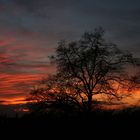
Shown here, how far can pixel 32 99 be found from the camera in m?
30.3

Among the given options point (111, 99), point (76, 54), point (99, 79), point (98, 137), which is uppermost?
point (76, 54)

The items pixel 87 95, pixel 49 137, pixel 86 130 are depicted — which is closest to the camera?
pixel 49 137

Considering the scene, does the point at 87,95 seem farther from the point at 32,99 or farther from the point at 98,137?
the point at 98,137

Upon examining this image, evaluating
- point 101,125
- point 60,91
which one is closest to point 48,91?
point 60,91

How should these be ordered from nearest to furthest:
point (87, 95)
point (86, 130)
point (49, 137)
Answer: point (49, 137), point (86, 130), point (87, 95)

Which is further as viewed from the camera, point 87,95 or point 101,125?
point 87,95

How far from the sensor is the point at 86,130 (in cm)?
1284

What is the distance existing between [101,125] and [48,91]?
17261mm

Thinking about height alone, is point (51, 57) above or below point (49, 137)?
above

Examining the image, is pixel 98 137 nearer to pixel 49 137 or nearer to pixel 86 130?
pixel 86 130

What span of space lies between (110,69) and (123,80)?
5.95 ft

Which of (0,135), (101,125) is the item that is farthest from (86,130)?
(0,135)

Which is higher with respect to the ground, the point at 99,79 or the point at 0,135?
the point at 99,79

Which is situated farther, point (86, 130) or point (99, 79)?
point (99, 79)
